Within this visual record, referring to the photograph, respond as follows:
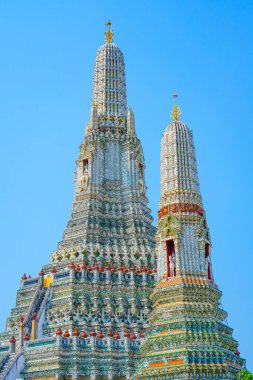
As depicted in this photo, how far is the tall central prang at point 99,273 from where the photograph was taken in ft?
125

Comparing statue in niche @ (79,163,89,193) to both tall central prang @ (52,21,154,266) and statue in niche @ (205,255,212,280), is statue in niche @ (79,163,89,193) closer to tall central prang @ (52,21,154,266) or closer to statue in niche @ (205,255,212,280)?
tall central prang @ (52,21,154,266)

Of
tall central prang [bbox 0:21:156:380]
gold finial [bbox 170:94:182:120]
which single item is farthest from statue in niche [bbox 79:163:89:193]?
gold finial [bbox 170:94:182:120]

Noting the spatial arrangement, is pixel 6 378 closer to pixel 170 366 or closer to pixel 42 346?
pixel 42 346

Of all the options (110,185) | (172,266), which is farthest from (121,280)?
(110,185)

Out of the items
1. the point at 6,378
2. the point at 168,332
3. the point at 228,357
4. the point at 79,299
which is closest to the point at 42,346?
the point at 6,378

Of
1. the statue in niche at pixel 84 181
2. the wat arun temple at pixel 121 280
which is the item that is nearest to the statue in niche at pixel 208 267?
the wat arun temple at pixel 121 280

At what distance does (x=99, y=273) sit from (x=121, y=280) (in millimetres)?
1613

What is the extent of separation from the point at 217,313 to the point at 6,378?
1276 centimetres

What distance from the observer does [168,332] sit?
1272 inches

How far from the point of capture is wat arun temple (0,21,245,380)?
32.3 m

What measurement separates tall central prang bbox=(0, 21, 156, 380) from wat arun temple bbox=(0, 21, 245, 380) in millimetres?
74

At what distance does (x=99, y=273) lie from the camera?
44.9 metres

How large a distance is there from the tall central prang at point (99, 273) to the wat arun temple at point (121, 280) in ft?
0.24

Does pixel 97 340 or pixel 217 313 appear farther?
pixel 97 340
